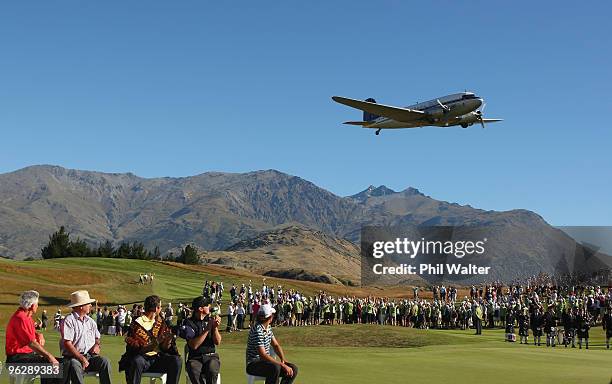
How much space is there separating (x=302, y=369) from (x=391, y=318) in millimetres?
30331

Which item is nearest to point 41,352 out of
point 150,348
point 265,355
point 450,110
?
point 150,348

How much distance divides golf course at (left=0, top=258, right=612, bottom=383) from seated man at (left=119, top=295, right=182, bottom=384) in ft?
13.9

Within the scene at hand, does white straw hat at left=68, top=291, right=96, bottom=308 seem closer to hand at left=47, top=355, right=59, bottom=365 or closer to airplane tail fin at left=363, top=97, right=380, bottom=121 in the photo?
hand at left=47, top=355, right=59, bottom=365

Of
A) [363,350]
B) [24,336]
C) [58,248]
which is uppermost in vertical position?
[58,248]

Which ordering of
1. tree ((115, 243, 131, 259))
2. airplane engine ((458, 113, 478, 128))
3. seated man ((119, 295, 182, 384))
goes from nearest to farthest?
seated man ((119, 295, 182, 384)) < airplane engine ((458, 113, 478, 128)) < tree ((115, 243, 131, 259))

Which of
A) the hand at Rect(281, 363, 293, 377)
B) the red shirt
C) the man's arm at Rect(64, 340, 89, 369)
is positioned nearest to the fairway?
the red shirt

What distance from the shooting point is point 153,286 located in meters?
65.4

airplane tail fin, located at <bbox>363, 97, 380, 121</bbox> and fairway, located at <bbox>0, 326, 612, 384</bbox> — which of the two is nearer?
fairway, located at <bbox>0, 326, 612, 384</bbox>

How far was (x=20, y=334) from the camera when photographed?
10844 millimetres

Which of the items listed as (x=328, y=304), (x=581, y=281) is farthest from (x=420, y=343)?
(x=581, y=281)

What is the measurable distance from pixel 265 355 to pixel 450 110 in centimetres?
4156

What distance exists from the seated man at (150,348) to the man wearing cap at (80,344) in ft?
1.29

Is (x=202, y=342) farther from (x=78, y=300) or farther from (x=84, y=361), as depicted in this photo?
(x=78, y=300)

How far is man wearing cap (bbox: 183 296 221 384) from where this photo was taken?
36.8ft
